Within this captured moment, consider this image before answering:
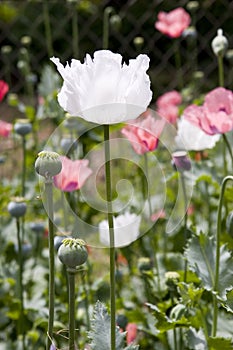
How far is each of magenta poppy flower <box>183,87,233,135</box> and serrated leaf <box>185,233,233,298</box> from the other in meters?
0.15

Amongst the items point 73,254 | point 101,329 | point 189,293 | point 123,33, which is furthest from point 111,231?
point 123,33

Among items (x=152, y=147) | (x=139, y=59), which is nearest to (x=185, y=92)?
(x=152, y=147)

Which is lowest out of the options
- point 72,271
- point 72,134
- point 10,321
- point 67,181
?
point 10,321

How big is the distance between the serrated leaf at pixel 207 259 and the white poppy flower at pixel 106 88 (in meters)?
0.35

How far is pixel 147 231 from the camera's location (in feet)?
5.14

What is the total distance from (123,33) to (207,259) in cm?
338

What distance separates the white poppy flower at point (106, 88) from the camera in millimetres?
838

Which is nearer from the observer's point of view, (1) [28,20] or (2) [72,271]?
(2) [72,271]

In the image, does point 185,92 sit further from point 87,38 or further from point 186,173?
point 87,38

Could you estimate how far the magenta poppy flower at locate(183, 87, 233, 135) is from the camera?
3.89 ft

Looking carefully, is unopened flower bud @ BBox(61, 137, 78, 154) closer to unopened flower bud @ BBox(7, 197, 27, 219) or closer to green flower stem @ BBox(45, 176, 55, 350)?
unopened flower bud @ BBox(7, 197, 27, 219)

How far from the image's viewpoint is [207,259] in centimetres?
115

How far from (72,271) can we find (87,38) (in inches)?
151

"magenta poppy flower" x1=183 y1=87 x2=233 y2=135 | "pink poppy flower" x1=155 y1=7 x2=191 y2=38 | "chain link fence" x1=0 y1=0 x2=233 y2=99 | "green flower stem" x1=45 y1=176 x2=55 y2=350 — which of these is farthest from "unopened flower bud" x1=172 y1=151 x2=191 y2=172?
"chain link fence" x1=0 y1=0 x2=233 y2=99
